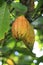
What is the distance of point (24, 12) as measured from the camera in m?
0.77

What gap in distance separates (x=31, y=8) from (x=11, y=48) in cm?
22

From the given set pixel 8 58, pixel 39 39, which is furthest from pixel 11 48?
pixel 39 39

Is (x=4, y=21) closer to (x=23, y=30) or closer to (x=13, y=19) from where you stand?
(x=23, y=30)

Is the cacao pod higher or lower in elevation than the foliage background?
lower

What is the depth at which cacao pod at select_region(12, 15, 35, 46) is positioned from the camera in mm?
711

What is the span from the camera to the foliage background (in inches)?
28.1

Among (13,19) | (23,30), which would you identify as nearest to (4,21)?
(23,30)

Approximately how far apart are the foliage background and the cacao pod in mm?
26

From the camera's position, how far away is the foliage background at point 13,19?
28.1 inches

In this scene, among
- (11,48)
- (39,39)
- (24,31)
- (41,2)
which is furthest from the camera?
(39,39)

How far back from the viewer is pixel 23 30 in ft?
2.33

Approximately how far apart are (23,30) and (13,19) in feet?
0.64

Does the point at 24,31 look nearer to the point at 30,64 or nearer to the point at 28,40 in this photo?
the point at 28,40

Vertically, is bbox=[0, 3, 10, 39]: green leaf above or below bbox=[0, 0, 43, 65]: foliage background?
below
